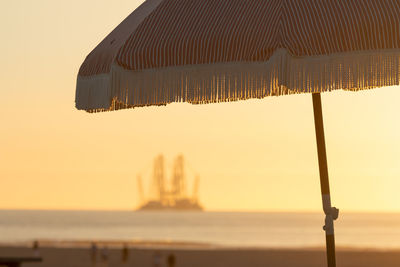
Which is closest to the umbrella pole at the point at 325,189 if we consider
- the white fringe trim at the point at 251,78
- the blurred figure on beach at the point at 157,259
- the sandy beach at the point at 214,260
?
the white fringe trim at the point at 251,78

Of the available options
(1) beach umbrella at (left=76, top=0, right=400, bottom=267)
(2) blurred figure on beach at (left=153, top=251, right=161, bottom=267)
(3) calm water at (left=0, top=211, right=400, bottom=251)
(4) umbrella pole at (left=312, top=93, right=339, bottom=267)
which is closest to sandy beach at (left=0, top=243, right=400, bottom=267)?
(2) blurred figure on beach at (left=153, top=251, right=161, bottom=267)

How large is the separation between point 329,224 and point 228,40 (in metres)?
1.61

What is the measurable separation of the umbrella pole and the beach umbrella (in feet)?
0.07

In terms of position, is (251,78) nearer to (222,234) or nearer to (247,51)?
(247,51)

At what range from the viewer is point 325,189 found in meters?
6.34

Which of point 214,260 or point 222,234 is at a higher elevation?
point 222,234

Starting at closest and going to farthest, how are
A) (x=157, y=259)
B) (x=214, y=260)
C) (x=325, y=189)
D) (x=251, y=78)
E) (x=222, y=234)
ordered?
1. (x=251, y=78)
2. (x=325, y=189)
3. (x=157, y=259)
4. (x=214, y=260)
5. (x=222, y=234)

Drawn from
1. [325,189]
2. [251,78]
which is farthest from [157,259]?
[251,78]

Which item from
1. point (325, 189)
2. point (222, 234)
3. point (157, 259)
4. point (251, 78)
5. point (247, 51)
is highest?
point (222, 234)

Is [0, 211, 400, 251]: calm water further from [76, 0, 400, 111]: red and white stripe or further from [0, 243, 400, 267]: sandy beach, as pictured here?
[76, 0, 400, 111]: red and white stripe

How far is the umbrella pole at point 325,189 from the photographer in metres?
6.20

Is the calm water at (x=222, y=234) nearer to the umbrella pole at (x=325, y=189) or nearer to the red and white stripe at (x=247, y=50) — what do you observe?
the umbrella pole at (x=325, y=189)

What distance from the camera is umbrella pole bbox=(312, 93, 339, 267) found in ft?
20.3

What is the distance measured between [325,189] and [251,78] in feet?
4.55
